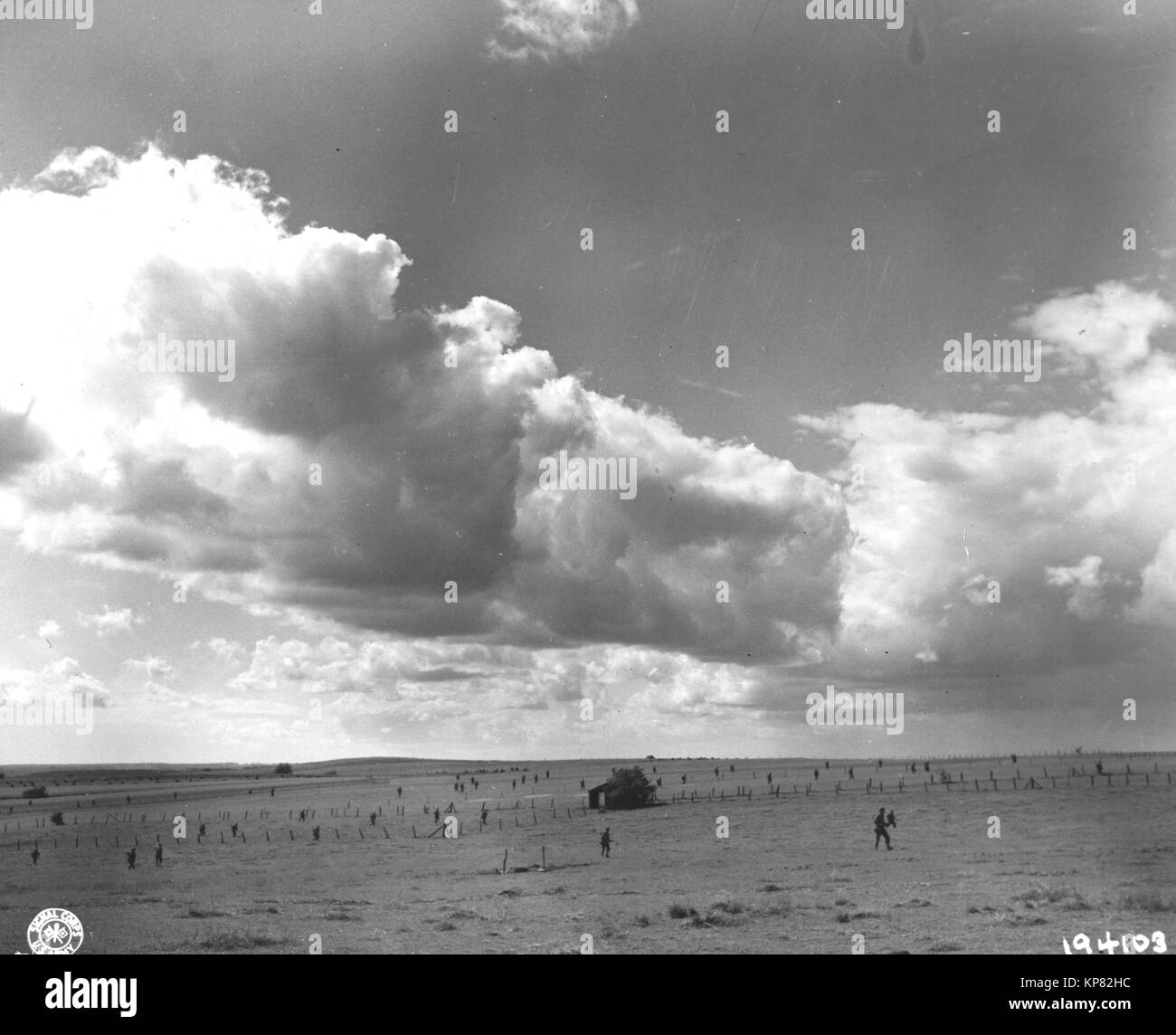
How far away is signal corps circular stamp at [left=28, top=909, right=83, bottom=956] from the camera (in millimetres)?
17453

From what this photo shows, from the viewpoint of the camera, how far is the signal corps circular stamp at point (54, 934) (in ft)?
57.3

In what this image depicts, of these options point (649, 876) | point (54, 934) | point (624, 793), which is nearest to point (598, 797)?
point (624, 793)

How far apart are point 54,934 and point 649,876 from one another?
49.4 ft

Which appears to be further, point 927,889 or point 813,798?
point 813,798

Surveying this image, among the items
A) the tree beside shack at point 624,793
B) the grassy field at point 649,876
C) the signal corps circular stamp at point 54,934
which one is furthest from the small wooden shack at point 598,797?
the signal corps circular stamp at point 54,934

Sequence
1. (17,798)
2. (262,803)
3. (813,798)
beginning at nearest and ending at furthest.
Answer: (813,798) < (262,803) < (17,798)

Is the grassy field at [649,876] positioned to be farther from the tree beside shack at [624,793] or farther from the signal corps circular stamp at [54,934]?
the tree beside shack at [624,793]

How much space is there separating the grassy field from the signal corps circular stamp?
0.32 m

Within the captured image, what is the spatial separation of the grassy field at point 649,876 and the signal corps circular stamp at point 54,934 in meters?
0.32
